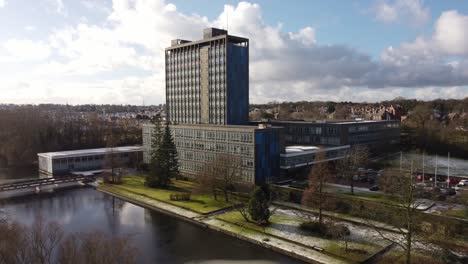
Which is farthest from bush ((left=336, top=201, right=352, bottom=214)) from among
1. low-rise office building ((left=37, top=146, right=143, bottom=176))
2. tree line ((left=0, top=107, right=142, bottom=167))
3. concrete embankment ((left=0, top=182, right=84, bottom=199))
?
tree line ((left=0, top=107, right=142, bottom=167))

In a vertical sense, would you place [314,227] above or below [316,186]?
below

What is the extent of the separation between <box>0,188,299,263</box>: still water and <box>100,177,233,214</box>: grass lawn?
3.49 meters

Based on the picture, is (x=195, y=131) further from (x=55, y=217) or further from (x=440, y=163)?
(x=440, y=163)

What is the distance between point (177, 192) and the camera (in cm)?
5350

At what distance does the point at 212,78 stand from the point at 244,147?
Answer: 1843 cm

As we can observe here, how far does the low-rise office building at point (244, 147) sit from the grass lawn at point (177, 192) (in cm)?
580

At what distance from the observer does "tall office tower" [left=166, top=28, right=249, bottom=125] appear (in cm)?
6425

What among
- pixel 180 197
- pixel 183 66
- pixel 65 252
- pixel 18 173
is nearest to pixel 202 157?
pixel 180 197

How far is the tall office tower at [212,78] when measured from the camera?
64250 millimetres

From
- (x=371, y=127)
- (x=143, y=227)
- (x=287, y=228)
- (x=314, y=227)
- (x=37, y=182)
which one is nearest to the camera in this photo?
(x=314, y=227)

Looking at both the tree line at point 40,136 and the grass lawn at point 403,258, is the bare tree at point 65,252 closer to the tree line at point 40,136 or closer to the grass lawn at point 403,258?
the grass lawn at point 403,258

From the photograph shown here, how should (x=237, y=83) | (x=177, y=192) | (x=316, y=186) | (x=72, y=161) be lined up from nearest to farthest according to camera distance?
1. (x=316, y=186)
2. (x=177, y=192)
3. (x=237, y=83)
4. (x=72, y=161)

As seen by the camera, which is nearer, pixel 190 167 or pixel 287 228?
pixel 287 228

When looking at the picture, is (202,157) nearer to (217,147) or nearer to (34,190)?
(217,147)
